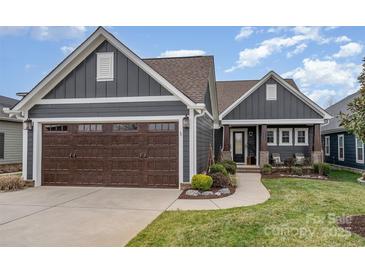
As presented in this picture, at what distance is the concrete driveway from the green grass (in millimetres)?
540

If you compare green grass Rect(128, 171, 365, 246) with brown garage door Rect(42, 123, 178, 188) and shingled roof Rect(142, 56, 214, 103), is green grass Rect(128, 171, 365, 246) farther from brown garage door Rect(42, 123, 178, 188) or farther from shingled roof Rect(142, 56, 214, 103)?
shingled roof Rect(142, 56, 214, 103)

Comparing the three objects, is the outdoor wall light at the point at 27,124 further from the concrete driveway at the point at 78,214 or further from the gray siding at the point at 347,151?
the gray siding at the point at 347,151

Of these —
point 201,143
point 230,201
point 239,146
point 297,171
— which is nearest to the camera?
point 230,201

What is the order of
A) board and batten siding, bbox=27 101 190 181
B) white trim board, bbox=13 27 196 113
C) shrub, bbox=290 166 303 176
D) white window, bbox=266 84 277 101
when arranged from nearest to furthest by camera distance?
white trim board, bbox=13 27 196 113 < board and batten siding, bbox=27 101 190 181 < shrub, bbox=290 166 303 176 < white window, bbox=266 84 277 101

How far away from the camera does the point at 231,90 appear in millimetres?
20438

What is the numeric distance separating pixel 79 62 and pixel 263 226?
8158mm

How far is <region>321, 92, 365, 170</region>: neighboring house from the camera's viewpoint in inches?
593

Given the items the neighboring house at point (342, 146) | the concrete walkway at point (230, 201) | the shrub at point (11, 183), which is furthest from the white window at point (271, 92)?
the shrub at point (11, 183)

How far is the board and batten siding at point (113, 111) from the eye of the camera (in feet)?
30.9

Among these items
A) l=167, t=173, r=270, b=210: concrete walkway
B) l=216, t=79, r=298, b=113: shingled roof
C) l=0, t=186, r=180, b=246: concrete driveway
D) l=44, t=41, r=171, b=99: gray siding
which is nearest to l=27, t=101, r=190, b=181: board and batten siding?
l=44, t=41, r=171, b=99: gray siding

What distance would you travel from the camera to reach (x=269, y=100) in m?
16.0

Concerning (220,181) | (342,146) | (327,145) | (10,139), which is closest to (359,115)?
(220,181)

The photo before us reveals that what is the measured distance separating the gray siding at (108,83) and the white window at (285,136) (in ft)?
32.6

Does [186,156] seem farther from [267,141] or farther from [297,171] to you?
[267,141]
